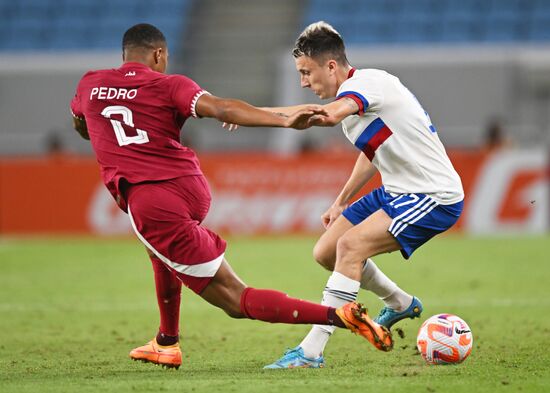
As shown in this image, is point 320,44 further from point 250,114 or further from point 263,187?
point 263,187

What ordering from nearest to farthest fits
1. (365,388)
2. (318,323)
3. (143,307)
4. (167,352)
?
1. (365,388)
2. (318,323)
3. (167,352)
4. (143,307)

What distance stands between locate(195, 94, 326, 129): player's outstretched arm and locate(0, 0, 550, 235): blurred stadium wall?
12.0m

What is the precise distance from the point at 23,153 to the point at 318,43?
51.1 ft

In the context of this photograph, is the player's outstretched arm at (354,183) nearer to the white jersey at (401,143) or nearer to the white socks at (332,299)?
the white jersey at (401,143)

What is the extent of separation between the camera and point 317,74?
630 cm

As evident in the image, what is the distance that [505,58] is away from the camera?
2162 cm

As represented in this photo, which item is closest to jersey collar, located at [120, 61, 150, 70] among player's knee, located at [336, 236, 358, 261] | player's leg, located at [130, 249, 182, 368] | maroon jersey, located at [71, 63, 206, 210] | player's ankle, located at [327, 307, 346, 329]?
maroon jersey, located at [71, 63, 206, 210]

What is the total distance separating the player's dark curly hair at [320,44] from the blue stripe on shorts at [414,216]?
3.14 feet

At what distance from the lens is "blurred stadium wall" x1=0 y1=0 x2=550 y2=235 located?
57.9ft

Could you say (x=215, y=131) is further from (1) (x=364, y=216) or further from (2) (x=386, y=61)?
(1) (x=364, y=216)

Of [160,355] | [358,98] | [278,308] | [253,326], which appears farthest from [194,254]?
[253,326]

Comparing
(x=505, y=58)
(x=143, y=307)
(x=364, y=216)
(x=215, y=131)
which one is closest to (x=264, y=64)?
(x=215, y=131)

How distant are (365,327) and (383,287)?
1193 mm

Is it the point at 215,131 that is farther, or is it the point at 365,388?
the point at 215,131
